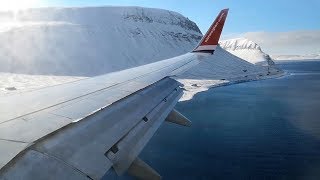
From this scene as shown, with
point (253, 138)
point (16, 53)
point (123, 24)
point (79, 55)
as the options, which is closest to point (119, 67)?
point (79, 55)

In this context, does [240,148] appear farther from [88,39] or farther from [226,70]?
[88,39]

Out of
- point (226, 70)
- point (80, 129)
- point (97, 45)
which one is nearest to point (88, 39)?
point (97, 45)

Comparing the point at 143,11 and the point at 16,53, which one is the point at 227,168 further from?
the point at 143,11

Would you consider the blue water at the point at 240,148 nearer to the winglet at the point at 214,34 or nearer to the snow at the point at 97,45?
the winglet at the point at 214,34

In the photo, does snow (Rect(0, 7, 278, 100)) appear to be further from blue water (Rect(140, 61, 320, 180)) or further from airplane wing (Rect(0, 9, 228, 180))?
airplane wing (Rect(0, 9, 228, 180))

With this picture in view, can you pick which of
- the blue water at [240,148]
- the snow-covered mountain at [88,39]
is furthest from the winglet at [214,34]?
the snow-covered mountain at [88,39]

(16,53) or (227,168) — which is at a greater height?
(16,53)
